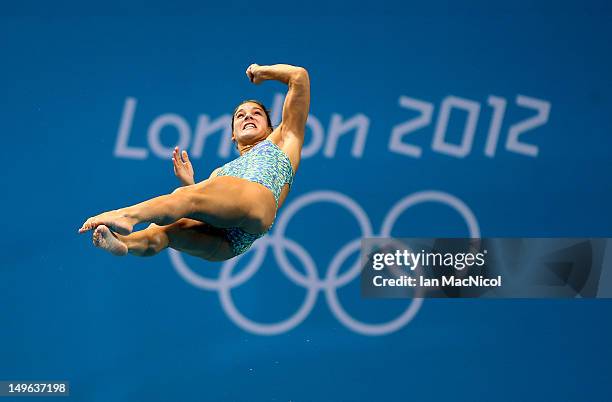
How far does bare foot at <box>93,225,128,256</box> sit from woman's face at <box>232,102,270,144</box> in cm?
138

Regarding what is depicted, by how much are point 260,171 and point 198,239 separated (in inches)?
19.3

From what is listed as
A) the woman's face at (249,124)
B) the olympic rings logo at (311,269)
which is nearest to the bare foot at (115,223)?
the woman's face at (249,124)

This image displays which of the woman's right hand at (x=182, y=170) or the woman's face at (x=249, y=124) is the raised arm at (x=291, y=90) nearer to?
the woman's face at (x=249, y=124)

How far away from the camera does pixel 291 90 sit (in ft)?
16.0

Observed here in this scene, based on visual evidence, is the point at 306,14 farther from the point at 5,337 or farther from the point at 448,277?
the point at 5,337

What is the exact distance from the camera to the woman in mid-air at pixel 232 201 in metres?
3.73

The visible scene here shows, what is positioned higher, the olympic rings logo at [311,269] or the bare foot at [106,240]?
the olympic rings logo at [311,269]

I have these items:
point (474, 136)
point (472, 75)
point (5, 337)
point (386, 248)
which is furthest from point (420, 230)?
point (5, 337)

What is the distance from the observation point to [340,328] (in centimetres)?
638

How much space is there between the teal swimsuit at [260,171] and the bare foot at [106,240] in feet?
2.85

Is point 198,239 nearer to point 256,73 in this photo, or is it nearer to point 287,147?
point 287,147

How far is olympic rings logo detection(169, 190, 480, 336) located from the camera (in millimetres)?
6395

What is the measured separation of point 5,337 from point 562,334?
4347 millimetres

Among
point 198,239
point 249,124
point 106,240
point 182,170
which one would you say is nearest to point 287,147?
point 249,124
